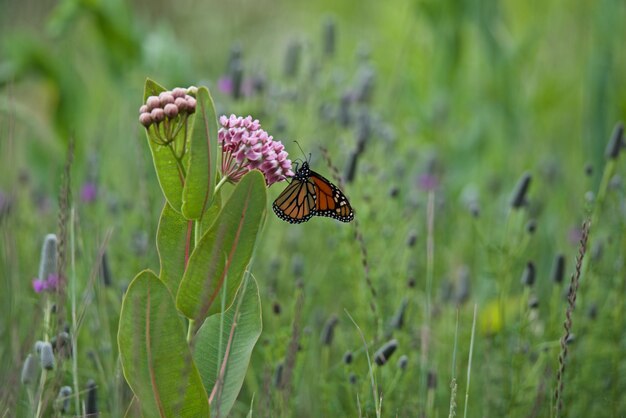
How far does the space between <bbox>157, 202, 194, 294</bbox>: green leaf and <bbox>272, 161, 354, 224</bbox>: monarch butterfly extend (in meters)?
0.24

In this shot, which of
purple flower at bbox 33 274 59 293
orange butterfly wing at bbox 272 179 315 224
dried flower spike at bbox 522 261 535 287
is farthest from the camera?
dried flower spike at bbox 522 261 535 287

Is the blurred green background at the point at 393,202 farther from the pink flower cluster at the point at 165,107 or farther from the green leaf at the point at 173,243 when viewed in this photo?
the pink flower cluster at the point at 165,107

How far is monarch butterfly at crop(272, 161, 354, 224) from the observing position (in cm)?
135

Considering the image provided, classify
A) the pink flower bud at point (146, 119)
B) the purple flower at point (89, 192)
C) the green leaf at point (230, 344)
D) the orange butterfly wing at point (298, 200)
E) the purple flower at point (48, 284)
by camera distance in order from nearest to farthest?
the pink flower bud at point (146, 119) → the green leaf at point (230, 344) → the purple flower at point (48, 284) → the orange butterfly wing at point (298, 200) → the purple flower at point (89, 192)

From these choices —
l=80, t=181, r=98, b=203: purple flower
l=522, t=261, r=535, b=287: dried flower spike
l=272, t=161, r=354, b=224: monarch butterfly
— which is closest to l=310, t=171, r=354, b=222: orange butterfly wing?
l=272, t=161, r=354, b=224: monarch butterfly

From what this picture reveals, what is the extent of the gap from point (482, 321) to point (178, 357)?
1.26 meters

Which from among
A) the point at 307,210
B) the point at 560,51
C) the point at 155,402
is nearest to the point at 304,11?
the point at 560,51

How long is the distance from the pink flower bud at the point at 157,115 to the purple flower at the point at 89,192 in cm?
119

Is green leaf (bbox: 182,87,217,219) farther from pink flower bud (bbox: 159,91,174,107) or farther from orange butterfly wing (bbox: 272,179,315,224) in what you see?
orange butterfly wing (bbox: 272,179,315,224)

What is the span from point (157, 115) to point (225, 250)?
18cm

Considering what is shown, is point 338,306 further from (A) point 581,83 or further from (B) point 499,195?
(A) point 581,83

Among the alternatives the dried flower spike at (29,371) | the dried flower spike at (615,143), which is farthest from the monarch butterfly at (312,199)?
the dried flower spike at (615,143)

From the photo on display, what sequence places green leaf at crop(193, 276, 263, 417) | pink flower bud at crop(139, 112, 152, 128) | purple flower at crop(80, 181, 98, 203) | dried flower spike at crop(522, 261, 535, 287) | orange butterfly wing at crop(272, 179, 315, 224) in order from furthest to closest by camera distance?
1. purple flower at crop(80, 181, 98, 203)
2. dried flower spike at crop(522, 261, 535, 287)
3. orange butterfly wing at crop(272, 179, 315, 224)
4. green leaf at crop(193, 276, 263, 417)
5. pink flower bud at crop(139, 112, 152, 128)

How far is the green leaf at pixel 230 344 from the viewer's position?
Answer: 3.63 ft
